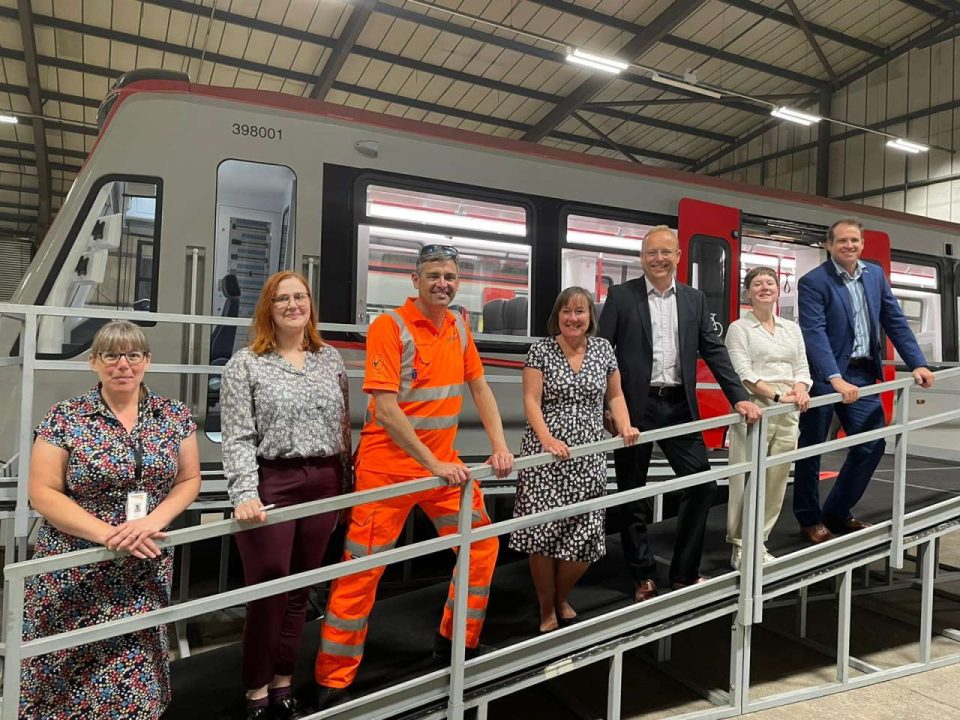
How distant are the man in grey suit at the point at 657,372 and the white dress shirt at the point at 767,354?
0.30 m

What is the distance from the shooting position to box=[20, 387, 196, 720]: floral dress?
191 centimetres

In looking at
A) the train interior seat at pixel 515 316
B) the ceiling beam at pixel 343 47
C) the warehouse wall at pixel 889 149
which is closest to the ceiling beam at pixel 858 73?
the warehouse wall at pixel 889 149

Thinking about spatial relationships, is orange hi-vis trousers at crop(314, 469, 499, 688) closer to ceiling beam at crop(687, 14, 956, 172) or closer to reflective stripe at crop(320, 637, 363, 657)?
reflective stripe at crop(320, 637, 363, 657)

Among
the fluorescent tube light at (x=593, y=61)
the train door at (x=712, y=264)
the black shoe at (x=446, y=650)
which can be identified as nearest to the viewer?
the black shoe at (x=446, y=650)

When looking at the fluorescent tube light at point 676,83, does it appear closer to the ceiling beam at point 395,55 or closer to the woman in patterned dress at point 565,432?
the ceiling beam at point 395,55

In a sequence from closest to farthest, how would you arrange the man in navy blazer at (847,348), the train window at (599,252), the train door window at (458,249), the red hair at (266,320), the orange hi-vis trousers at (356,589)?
the red hair at (266,320) < the orange hi-vis trousers at (356,589) < the man in navy blazer at (847,348) < the train door window at (458,249) < the train window at (599,252)

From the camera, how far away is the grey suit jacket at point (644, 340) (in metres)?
3.00

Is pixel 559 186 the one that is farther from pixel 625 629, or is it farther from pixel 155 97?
pixel 625 629

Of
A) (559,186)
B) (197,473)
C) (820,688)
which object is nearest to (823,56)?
(559,186)

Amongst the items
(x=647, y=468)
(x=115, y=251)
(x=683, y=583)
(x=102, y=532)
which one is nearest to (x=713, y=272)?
(x=647, y=468)

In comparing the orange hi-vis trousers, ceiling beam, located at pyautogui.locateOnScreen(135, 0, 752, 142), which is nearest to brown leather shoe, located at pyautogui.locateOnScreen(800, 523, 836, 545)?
the orange hi-vis trousers

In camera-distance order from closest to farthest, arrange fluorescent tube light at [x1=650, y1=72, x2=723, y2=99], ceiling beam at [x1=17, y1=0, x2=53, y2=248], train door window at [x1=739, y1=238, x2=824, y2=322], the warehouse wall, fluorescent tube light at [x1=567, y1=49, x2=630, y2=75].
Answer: train door window at [x1=739, y1=238, x2=824, y2=322], fluorescent tube light at [x1=567, y1=49, x2=630, y2=75], fluorescent tube light at [x1=650, y1=72, x2=723, y2=99], ceiling beam at [x1=17, y1=0, x2=53, y2=248], the warehouse wall

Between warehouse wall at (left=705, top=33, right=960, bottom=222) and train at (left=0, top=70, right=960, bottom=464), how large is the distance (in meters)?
11.5

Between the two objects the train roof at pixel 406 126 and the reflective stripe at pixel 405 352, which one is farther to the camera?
the train roof at pixel 406 126
